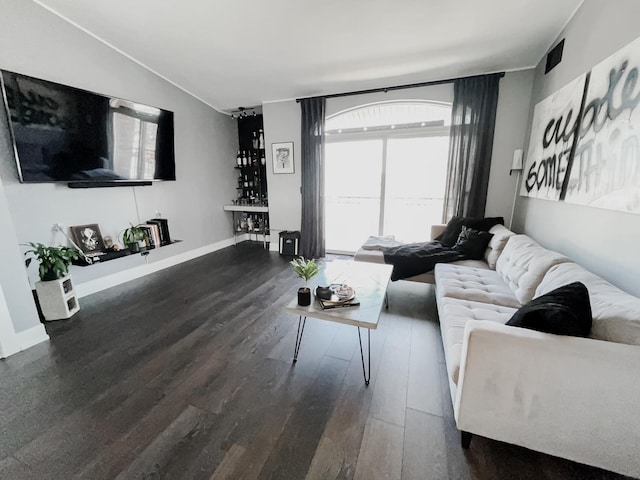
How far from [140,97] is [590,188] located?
473 centimetres

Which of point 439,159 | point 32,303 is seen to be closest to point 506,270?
point 439,159

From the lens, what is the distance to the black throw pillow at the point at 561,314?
1031 millimetres

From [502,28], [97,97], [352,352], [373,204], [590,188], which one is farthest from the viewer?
[373,204]

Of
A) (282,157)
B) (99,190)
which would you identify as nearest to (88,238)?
(99,190)

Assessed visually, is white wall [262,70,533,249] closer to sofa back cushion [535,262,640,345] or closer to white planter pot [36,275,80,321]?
sofa back cushion [535,262,640,345]

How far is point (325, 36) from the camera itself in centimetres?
263

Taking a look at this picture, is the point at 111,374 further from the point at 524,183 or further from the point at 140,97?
the point at 524,183

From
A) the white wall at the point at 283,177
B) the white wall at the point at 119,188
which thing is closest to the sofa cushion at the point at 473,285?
the white wall at the point at 283,177

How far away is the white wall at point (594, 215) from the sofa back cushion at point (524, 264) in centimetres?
21

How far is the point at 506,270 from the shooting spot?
2.19 metres

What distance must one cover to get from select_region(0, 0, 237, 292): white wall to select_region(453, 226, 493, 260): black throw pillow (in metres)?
4.01

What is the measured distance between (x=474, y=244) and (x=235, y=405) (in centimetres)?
266

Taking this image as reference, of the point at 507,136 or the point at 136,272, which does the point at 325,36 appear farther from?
the point at 136,272

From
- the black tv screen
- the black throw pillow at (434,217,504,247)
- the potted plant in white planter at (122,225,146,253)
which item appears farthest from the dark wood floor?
the black tv screen
